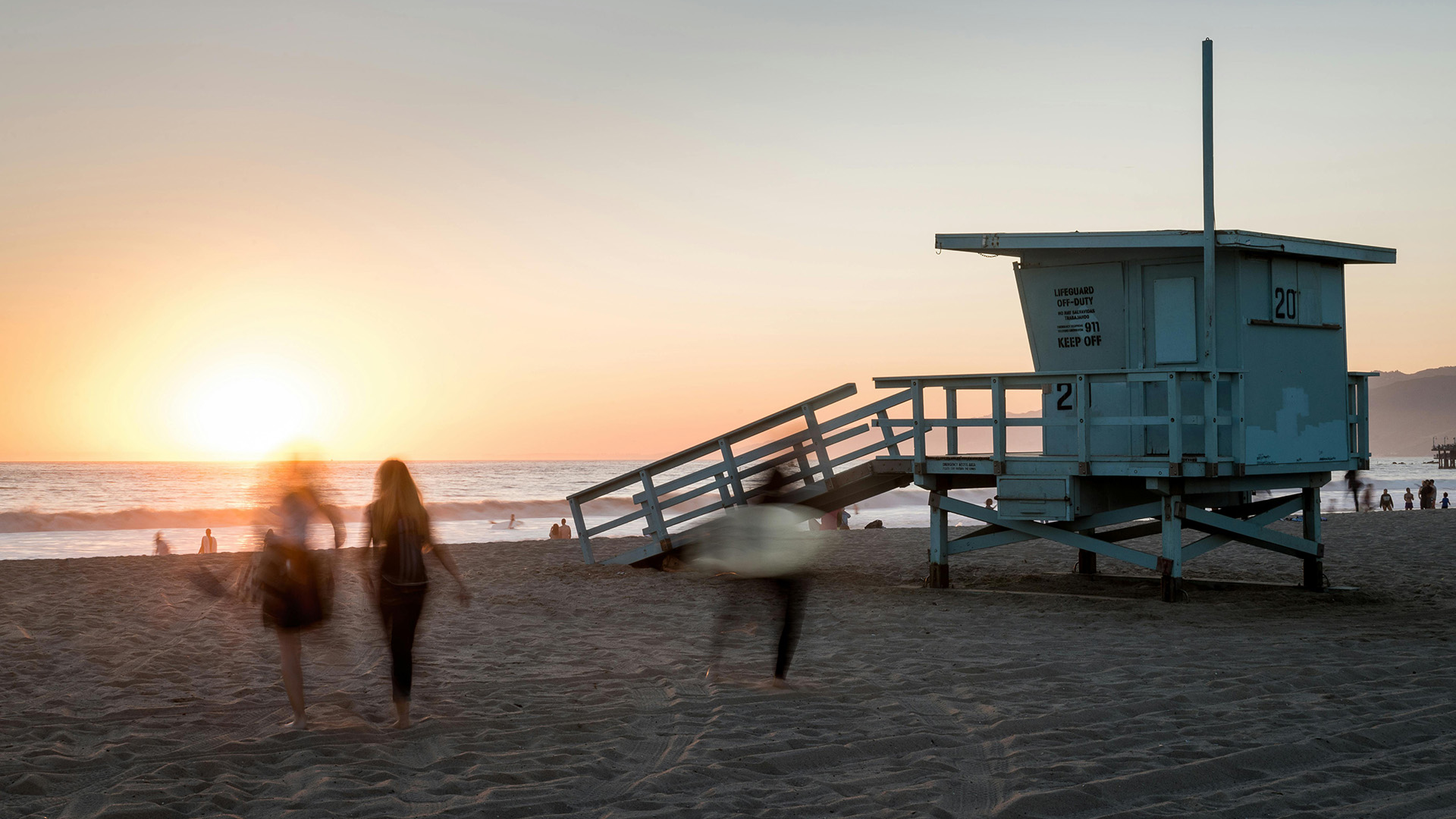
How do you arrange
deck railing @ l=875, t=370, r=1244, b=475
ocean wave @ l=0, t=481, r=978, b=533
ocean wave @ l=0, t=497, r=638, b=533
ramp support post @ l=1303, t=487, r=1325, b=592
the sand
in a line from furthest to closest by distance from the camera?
ocean wave @ l=0, t=481, r=978, b=533 < ocean wave @ l=0, t=497, r=638, b=533 < ramp support post @ l=1303, t=487, r=1325, b=592 < deck railing @ l=875, t=370, r=1244, b=475 < the sand

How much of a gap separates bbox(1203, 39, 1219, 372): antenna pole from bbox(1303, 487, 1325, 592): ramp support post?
99.3 inches

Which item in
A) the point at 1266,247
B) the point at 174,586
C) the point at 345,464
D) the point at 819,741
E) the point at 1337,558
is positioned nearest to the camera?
the point at 819,741

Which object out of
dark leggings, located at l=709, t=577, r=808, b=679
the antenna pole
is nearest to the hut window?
the antenna pole

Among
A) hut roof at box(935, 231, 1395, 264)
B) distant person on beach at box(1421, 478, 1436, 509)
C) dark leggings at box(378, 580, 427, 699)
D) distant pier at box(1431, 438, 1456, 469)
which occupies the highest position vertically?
hut roof at box(935, 231, 1395, 264)

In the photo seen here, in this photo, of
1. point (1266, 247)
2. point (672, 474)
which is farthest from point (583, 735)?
point (672, 474)

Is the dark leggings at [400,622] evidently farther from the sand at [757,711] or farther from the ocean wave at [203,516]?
the ocean wave at [203,516]

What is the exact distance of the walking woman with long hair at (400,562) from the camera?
229 inches

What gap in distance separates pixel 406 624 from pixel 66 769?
5.62 feet

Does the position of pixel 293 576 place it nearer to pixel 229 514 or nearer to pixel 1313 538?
pixel 1313 538

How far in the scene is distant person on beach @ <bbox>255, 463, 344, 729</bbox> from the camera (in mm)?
5793

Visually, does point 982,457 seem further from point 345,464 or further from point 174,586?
point 345,464

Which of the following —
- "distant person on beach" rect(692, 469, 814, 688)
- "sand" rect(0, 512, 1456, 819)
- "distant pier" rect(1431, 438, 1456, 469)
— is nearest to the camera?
"sand" rect(0, 512, 1456, 819)

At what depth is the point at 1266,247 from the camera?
1112cm

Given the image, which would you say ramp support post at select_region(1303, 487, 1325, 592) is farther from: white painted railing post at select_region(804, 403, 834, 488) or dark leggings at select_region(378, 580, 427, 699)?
dark leggings at select_region(378, 580, 427, 699)
